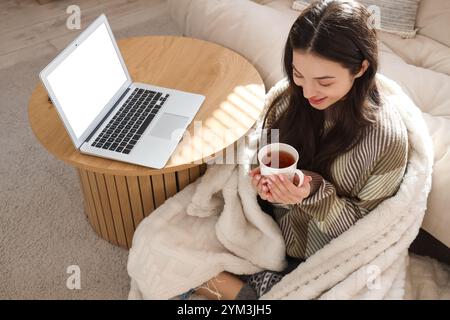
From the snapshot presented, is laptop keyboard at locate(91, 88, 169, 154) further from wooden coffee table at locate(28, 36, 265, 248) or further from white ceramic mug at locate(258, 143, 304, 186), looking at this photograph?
white ceramic mug at locate(258, 143, 304, 186)

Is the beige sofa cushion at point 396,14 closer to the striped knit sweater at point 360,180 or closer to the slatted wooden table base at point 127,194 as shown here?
the striped knit sweater at point 360,180

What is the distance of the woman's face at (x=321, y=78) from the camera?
1.08m

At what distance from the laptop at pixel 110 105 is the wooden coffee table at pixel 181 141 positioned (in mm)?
34

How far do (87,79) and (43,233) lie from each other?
65 centimetres

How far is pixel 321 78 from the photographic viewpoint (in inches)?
43.3

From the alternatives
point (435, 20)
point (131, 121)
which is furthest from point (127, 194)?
point (435, 20)

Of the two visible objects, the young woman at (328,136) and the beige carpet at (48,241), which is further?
the beige carpet at (48,241)

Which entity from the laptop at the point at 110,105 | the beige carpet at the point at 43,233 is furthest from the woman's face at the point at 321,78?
the beige carpet at the point at 43,233

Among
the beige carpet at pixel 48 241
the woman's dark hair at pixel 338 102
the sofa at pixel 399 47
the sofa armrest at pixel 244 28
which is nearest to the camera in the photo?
the woman's dark hair at pixel 338 102

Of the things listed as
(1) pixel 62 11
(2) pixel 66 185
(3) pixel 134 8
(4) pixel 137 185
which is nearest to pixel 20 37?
(1) pixel 62 11

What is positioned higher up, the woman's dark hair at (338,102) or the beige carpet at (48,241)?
the woman's dark hair at (338,102)

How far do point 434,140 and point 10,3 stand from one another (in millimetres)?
2666

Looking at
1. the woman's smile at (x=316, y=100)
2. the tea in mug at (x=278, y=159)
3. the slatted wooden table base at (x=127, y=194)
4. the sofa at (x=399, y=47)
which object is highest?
the woman's smile at (x=316, y=100)

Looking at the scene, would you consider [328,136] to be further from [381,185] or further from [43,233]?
[43,233]
